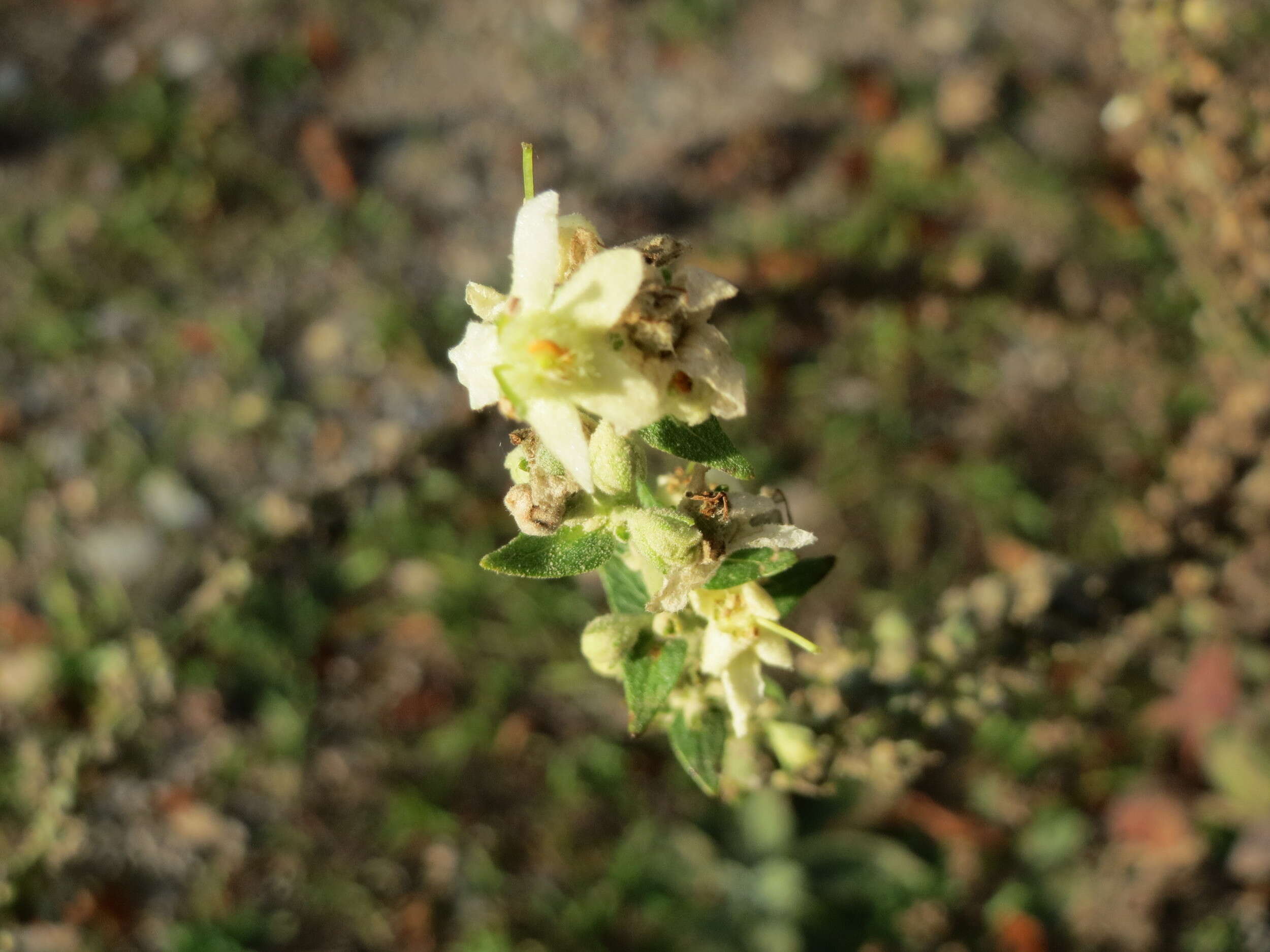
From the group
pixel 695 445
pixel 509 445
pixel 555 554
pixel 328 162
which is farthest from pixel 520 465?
pixel 328 162

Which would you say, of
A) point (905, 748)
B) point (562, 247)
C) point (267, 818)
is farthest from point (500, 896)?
point (562, 247)

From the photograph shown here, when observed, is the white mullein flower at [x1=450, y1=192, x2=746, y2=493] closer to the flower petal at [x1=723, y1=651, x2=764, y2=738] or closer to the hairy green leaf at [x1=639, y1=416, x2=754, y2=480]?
the hairy green leaf at [x1=639, y1=416, x2=754, y2=480]

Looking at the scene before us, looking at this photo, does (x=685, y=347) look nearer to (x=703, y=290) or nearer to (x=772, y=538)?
(x=703, y=290)

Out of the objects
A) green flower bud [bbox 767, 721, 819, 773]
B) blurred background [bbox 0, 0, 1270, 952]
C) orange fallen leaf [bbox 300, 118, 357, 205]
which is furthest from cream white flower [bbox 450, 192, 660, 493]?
orange fallen leaf [bbox 300, 118, 357, 205]

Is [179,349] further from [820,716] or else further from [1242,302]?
[1242,302]

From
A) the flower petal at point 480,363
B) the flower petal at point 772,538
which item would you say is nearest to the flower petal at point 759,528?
the flower petal at point 772,538

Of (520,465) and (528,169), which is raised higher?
(528,169)
